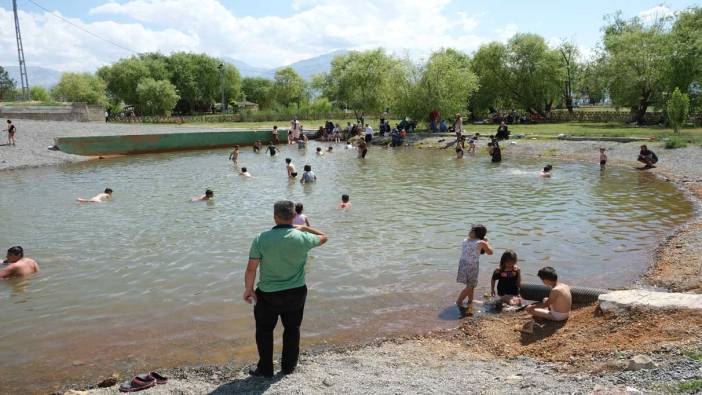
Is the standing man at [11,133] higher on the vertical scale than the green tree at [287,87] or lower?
lower

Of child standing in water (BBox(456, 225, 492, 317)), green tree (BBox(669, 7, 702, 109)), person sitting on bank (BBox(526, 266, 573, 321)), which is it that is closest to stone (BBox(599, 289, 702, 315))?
person sitting on bank (BBox(526, 266, 573, 321))

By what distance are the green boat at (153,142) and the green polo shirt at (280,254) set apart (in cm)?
3258

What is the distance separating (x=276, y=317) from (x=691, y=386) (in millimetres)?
4077

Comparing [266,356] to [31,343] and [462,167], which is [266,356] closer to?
[31,343]

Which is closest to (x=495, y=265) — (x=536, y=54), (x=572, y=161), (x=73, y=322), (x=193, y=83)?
(x=73, y=322)

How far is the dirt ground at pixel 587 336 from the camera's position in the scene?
615cm

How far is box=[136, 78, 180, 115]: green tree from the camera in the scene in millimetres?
79312

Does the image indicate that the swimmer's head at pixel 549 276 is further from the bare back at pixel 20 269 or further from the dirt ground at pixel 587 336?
the bare back at pixel 20 269

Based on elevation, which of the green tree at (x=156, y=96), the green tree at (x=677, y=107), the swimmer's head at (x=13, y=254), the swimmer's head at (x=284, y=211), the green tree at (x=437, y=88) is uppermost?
the green tree at (x=156, y=96)

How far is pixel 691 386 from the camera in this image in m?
4.82

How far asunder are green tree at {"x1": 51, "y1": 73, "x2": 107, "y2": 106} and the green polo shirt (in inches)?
3651

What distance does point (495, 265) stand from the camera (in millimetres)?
11445

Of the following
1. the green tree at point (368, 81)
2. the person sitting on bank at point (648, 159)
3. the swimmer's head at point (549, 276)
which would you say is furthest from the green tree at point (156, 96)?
the swimmer's head at point (549, 276)

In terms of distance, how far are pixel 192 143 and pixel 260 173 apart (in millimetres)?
16144
